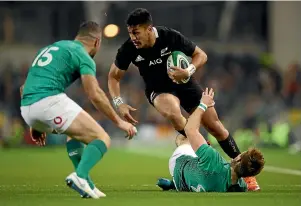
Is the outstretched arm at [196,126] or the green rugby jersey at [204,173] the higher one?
the outstretched arm at [196,126]

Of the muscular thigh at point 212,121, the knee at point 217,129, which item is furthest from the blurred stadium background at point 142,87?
the muscular thigh at point 212,121

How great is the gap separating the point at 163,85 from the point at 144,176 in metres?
2.43

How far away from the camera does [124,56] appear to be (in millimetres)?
10828

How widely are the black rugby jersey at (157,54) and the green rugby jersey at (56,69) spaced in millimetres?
2122

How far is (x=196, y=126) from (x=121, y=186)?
206 centimetres

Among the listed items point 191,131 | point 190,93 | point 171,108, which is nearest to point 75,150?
point 191,131

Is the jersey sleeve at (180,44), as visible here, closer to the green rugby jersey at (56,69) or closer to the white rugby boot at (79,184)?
the green rugby jersey at (56,69)

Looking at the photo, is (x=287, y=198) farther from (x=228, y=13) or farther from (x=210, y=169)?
A: (x=228, y=13)

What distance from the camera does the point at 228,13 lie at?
3069 centimetres

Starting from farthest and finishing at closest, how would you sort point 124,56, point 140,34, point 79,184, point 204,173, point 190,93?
point 190,93, point 124,56, point 140,34, point 204,173, point 79,184

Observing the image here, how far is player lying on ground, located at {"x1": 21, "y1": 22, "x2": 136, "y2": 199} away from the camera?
827 centimetres

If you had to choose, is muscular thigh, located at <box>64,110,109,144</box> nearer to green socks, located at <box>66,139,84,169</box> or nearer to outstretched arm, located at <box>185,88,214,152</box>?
green socks, located at <box>66,139,84,169</box>

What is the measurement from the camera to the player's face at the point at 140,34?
33.0 feet

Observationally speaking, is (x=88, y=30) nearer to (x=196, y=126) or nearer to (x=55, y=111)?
(x=55, y=111)
